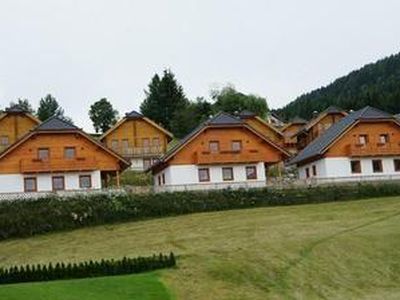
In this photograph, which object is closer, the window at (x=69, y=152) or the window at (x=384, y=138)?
the window at (x=69, y=152)

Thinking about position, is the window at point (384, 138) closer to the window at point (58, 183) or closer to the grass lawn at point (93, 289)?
the window at point (58, 183)

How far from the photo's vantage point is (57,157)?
5912 cm

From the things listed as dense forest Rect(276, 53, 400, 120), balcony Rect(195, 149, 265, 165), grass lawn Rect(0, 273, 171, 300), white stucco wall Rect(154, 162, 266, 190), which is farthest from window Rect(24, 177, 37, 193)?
dense forest Rect(276, 53, 400, 120)

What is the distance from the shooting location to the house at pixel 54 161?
58.2 metres

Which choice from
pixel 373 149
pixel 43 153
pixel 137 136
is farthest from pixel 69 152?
pixel 137 136

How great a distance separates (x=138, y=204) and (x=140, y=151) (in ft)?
117

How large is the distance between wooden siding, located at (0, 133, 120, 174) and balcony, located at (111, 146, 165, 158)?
23.3 meters

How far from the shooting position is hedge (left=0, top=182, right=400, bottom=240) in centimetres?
4538

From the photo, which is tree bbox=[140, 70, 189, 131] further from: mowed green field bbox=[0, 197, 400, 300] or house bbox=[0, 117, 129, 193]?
mowed green field bbox=[0, 197, 400, 300]

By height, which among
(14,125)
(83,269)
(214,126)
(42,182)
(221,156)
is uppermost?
(14,125)

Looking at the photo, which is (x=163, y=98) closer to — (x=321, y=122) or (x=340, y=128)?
(x=321, y=122)

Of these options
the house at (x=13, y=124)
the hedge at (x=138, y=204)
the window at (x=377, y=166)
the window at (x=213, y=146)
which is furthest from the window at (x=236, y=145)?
the house at (x=13, y=124)

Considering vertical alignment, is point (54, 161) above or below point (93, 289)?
above

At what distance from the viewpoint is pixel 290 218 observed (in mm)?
44906
